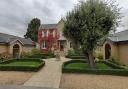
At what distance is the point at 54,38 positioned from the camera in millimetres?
37375

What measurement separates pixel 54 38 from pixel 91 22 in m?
20.9

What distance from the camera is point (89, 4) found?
17391 millimetres

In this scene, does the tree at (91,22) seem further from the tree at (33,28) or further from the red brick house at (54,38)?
the tree at (33,28)

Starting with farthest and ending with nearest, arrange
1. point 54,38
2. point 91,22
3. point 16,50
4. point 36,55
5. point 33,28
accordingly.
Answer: point 33,28 < point 54,38 < point 16,50 < point 36,55 < point 91,22

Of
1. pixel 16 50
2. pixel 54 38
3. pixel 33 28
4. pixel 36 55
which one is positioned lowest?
pixel 36 55

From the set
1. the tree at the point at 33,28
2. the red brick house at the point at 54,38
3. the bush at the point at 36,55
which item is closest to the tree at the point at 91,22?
the bush at the point at 36,55

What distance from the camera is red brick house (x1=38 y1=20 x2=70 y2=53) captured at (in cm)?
3809

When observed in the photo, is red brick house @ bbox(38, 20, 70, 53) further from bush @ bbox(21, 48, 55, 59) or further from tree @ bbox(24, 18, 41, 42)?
tree @ bbox(24, 18, 41, 42)

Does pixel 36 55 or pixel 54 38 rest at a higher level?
pixel 54 38

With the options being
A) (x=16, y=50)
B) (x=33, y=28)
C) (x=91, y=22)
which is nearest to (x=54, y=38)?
(x=16, y=50)

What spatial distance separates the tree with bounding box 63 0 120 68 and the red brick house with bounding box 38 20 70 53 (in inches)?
771

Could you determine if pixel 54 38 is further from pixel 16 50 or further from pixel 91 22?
pixel 91 22

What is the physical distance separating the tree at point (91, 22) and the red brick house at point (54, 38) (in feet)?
64.2

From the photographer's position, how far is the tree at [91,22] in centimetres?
1686
